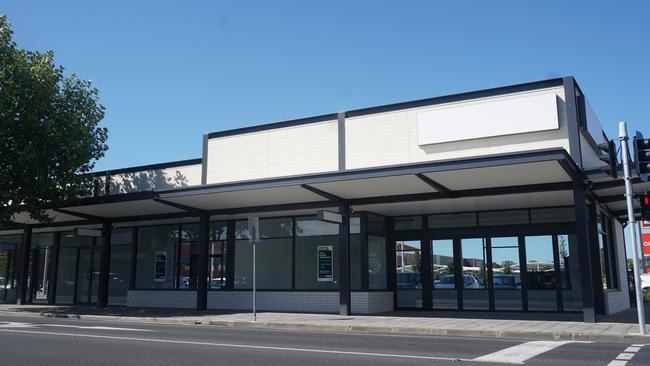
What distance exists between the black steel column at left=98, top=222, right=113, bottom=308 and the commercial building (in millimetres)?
64

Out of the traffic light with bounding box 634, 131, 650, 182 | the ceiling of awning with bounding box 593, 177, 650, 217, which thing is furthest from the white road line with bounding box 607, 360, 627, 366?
the ceiling of awning with bounding box 593, 177, 650, 217

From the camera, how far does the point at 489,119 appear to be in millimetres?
16562

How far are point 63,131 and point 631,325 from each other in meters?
18.8

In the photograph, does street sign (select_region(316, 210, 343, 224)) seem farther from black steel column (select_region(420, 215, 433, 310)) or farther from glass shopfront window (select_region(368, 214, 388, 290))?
black steel column (select_region(420, 215, 433, 310))

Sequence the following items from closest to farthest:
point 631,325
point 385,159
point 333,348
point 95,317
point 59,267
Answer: point 333,348 < point 631,325 < point 385,159 < point 95,317 < point 59,267

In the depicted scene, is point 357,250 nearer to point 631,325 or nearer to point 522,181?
point 522,181

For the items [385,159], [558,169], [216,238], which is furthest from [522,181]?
[216,238]

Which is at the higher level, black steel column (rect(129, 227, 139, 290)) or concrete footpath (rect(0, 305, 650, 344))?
black steel column (rect(129, 227, 139, 290))

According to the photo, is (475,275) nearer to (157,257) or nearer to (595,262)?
(595,262)

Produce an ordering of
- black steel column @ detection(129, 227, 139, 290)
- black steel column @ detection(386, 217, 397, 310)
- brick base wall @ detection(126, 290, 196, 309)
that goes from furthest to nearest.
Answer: black steel column @ detection(129, 227, 139, 290), brick base wall @ detection(126, 290, 196, 309), black steel column @ detection(386, 217, 397, 310)

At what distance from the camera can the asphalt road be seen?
920cm

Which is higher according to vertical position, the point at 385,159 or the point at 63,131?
the point at 63,131

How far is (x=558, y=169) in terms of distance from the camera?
49.2 feet

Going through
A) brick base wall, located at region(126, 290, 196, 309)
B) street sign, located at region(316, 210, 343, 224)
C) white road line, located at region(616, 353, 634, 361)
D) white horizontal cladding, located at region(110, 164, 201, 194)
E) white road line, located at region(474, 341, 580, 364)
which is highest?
white horizontal cladding, located at region(110, 164, 201, 194)
